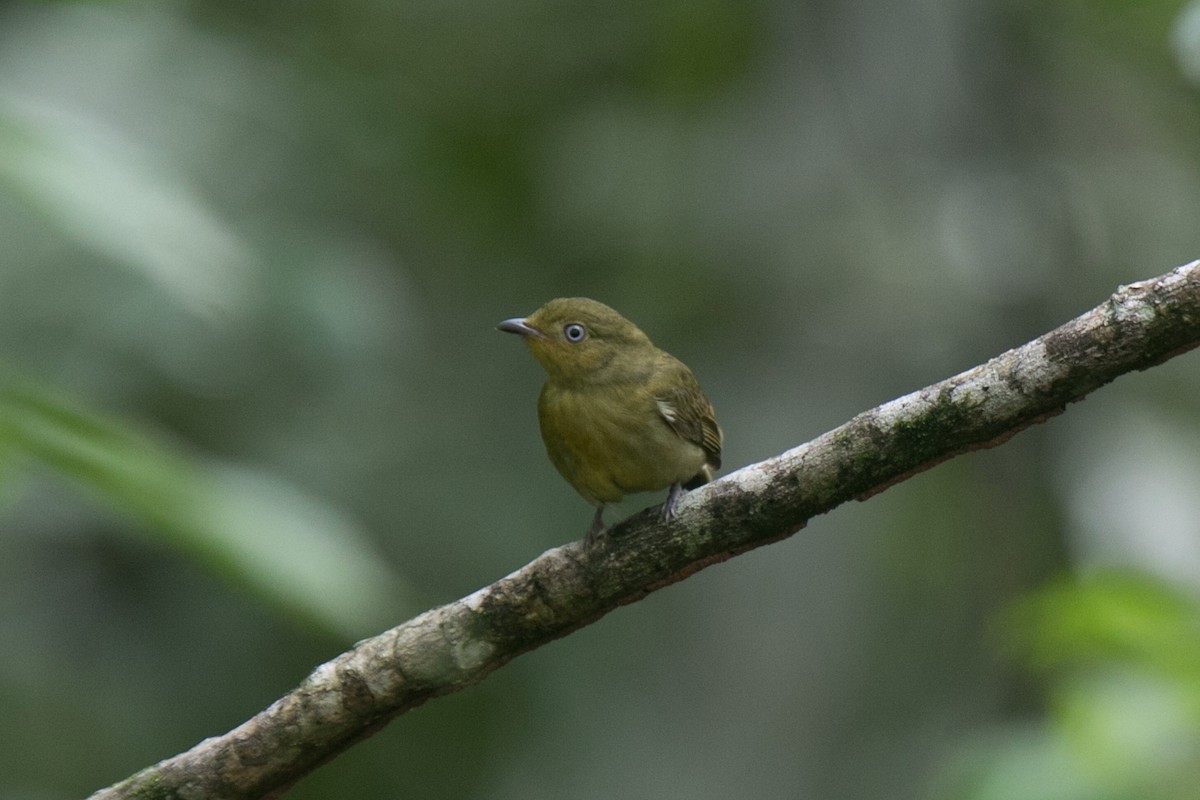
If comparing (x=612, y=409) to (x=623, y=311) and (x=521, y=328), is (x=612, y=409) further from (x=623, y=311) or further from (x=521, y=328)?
(x=623, y=311)

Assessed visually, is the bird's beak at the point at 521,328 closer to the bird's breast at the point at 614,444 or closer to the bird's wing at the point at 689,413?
the bird's breast at the point at 614,444

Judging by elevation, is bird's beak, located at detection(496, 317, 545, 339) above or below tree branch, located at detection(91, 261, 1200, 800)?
above

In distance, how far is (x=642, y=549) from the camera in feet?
10.9

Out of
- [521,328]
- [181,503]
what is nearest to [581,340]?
[521,328]

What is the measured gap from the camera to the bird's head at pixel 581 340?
4734 mm

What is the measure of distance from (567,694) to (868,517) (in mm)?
1464

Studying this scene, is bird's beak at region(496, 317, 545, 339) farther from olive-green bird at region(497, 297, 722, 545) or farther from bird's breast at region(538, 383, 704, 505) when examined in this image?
bird's breast at region(538, 383, 704, 505)

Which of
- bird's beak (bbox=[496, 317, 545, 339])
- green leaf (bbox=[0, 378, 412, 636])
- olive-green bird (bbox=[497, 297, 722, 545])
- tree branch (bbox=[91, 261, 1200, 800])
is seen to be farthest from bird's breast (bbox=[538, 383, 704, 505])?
green leaf (bbox=[0, 378, 412, 636])

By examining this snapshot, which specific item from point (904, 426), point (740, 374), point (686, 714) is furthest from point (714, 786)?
point (904, 426)

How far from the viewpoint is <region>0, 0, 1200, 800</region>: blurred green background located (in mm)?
5664

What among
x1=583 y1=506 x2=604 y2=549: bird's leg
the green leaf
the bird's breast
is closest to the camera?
the green leaf

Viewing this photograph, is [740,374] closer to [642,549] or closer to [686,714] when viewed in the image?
Result: [686,714]

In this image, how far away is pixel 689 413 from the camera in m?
4.69

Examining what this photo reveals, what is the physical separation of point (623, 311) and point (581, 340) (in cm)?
205
